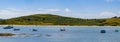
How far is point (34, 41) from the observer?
310 ft

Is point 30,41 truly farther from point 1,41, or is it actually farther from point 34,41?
point 1,41

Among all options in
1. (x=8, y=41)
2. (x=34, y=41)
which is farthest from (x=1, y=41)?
(x=34, y=41)

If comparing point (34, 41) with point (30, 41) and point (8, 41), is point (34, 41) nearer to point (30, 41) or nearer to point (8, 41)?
point (30, 41)

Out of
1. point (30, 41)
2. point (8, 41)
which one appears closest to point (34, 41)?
point (30, 41)

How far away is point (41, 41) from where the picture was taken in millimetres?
95438

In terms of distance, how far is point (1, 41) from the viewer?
89750 mm

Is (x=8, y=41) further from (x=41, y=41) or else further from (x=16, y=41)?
(x=41, y=41)

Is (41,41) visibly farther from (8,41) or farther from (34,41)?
(8,41)

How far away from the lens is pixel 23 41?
9244cm

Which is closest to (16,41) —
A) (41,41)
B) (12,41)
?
(12,41)

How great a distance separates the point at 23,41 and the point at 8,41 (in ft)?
13.3

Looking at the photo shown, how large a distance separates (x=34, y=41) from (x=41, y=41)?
2145mm

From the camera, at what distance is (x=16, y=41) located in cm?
9206

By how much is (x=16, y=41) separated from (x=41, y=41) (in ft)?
24.4
